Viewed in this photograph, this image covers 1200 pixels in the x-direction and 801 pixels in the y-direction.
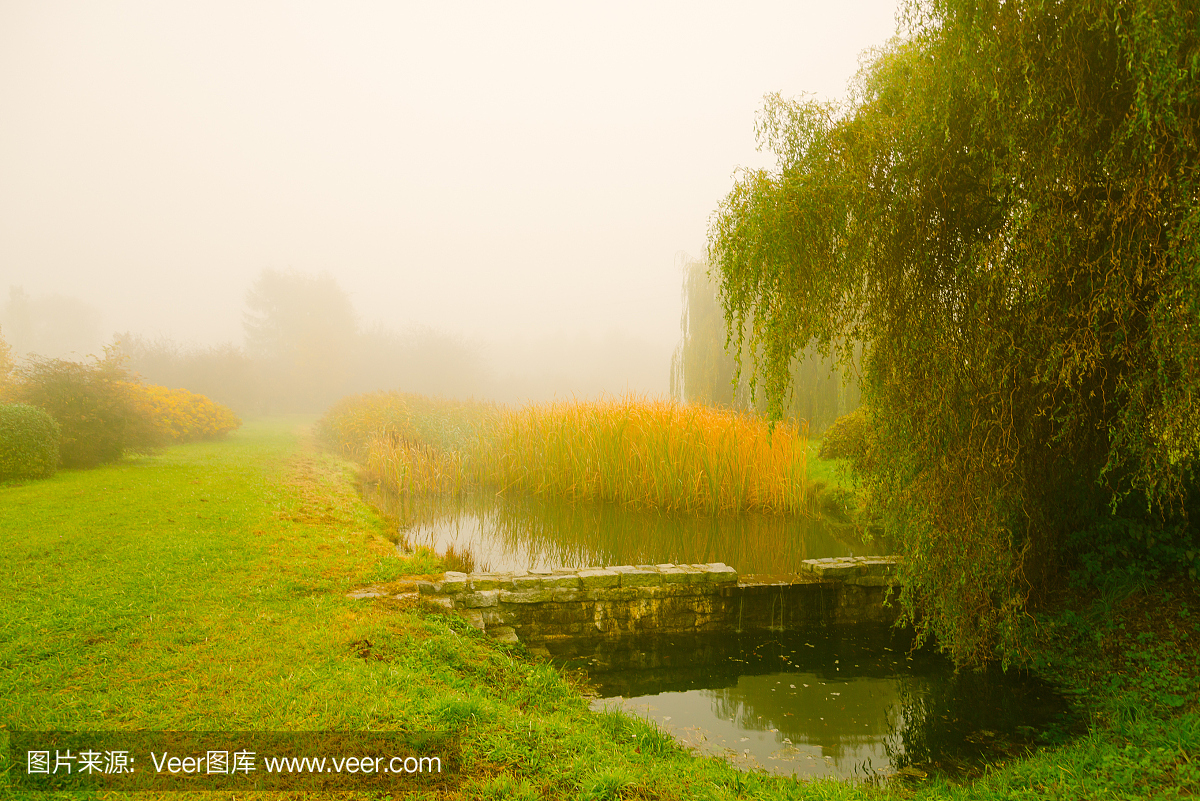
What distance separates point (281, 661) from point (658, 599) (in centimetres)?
304

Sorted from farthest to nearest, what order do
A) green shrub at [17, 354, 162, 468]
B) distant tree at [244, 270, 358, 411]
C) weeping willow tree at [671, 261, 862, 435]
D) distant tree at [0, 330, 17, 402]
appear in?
distant tree at [244, 270, 358, 411] < weeping willow tree at [671, 261, 862, 435] < distant tree at [0, 330, 17, 402] < green shrub at [17, 354, 162, 468]

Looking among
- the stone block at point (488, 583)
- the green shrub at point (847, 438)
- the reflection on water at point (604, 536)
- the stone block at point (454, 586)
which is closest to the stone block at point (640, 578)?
the stone block at point (488, 583)

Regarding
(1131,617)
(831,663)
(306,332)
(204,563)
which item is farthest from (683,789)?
(306,332)

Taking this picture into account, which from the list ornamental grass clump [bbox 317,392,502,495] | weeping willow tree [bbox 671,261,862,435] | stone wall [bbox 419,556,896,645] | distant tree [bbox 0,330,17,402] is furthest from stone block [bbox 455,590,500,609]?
distant tree [bbox 0,330,17,402]

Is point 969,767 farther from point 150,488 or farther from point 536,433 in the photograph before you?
point 150,488

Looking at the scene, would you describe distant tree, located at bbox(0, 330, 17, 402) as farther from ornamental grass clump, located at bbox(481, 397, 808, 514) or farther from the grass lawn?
ornamental grass clump, located at bbox(481, 397, 808, 514)

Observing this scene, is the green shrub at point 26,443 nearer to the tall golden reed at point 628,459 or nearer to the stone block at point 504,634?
the tall golden reed at point 628,459

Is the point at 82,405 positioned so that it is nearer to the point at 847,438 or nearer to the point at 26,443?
the point at 26,443

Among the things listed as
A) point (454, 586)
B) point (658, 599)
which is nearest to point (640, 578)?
point (658, 599)

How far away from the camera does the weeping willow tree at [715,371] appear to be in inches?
573

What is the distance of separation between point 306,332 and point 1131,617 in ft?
126

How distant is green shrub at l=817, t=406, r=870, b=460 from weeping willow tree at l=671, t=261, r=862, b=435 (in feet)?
8.34

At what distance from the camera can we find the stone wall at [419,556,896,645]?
5062 mm

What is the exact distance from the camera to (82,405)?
37.3ft
